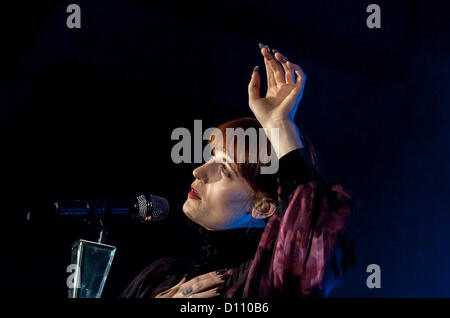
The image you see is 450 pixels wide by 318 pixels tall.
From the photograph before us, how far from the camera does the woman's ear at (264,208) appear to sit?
1797 mm

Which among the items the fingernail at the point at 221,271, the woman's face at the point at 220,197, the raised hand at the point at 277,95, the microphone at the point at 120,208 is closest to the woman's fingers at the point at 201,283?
the fingernail at the point at 221,271

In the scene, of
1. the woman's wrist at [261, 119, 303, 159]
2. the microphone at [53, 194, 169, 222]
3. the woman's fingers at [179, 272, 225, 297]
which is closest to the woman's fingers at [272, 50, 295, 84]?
the woman's wrist at [261, 119, 303, 159]

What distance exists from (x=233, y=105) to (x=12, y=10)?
45.4 inches

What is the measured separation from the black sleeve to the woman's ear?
0.72ft

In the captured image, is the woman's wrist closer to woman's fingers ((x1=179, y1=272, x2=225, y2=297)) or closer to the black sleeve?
the black sleeve

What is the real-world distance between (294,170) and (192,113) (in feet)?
4.65

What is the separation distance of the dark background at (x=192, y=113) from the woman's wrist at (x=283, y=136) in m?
1.16

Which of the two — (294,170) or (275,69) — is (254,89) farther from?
(294,170)

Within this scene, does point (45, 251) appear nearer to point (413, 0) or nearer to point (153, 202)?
point (153, 202)

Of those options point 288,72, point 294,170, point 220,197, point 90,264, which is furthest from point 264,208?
point 90,264

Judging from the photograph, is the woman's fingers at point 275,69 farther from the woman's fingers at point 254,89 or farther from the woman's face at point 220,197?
the woman's face at point 220,197

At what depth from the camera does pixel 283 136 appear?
63.0 inches

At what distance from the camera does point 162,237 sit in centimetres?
285

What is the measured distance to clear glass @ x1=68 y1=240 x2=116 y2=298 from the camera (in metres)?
1.52
